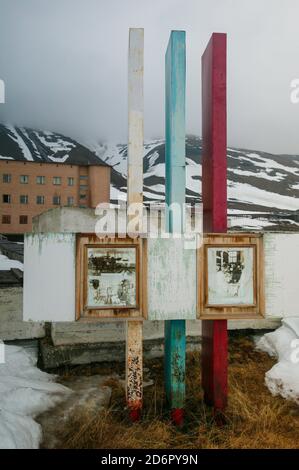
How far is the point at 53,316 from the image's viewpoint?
11.8ft

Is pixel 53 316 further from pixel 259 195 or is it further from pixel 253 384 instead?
pixel 259 195

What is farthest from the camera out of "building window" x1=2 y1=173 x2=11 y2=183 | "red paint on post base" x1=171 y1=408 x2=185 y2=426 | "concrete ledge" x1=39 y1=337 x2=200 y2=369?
"building window" x1=2 y1=173 x2=11 y2=183

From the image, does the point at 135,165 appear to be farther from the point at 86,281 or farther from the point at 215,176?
the point at 86,281

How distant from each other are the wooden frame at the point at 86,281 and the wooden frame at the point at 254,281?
56cm

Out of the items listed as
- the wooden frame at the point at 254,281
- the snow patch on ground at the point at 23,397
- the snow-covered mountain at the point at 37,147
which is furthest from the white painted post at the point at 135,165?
the snow-covered mountain at the point at 37,147

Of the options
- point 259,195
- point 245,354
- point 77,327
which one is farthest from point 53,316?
point 259,195

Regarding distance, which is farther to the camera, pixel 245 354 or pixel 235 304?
pixel 245 354

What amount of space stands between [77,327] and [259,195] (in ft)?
294

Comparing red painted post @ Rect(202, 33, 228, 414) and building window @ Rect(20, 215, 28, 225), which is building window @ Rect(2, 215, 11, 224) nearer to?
building window @ Rect(20, 215, 28, 225)

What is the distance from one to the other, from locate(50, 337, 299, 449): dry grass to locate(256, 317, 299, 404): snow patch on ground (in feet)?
0.54

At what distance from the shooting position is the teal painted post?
13.0ft

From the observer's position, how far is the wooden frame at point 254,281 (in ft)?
12.4

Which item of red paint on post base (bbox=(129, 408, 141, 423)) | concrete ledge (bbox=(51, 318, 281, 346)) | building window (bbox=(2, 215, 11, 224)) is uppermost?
building window (bbox=(2, 215, 11, 224))

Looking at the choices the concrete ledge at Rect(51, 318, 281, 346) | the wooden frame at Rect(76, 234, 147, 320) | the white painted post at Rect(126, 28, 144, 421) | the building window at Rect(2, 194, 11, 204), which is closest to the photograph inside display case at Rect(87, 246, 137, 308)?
the wooden frame at Rect(76, 234, 147, 320)
